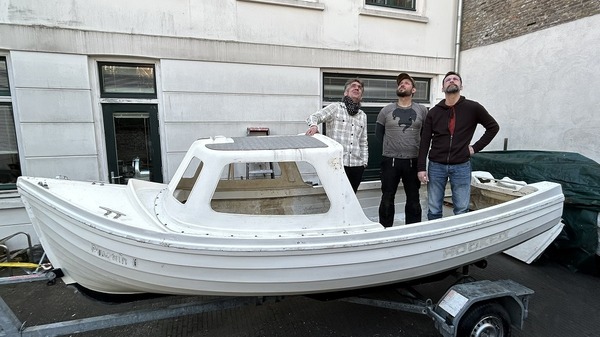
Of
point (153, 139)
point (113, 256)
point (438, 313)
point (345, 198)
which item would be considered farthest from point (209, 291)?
point (153, 139)

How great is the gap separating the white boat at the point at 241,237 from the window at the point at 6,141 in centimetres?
268

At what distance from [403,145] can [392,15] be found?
143 inches

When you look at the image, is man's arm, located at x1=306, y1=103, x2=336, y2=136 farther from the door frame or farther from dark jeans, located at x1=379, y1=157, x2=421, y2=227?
the door frame

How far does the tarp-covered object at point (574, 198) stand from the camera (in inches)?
144

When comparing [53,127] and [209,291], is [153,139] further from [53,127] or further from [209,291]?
[209,291]

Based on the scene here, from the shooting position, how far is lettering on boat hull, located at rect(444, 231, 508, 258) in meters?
2.40

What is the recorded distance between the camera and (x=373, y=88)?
602 centimetres

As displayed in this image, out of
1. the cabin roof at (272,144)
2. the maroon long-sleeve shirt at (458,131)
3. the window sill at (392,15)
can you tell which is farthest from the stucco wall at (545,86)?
the cabin roof at (272,144)

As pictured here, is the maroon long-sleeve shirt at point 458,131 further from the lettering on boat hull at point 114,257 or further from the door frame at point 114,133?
the door frame at point 114,133

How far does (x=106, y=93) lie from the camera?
4547 mm

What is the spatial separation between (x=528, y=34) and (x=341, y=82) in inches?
131

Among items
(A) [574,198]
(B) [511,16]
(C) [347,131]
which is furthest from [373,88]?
(A) [574,198]

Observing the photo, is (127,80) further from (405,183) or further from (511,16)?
(511,16)

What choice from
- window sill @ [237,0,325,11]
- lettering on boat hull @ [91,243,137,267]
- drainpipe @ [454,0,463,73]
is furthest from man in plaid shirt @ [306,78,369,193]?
drainpipe @ [454,0,463,73]
